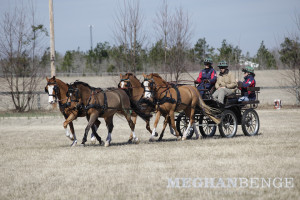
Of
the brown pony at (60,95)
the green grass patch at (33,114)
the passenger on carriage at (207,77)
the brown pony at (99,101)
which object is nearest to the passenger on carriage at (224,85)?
the passenger on carriage at (207,77)

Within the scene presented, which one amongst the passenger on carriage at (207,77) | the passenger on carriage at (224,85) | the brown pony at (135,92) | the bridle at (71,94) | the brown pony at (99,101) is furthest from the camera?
the passenger on carriage at (207,77)

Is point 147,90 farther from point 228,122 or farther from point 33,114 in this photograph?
point 33,114

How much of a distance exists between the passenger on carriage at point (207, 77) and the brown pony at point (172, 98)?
1.86 feet

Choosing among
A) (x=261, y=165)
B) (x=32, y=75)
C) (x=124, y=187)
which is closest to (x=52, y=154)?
(x=124, y=187)

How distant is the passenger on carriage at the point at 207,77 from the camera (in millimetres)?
14711

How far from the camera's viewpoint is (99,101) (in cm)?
1289

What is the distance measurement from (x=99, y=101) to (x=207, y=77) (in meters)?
3.88

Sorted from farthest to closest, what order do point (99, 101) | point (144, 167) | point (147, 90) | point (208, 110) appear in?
point (208, 110) < point (147, 90) < point (99, 101) < point (144, 167)

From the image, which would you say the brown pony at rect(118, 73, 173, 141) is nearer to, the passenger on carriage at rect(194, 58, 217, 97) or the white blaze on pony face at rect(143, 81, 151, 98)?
the white blaze on pony face at rect(143, 81, 151, 98)

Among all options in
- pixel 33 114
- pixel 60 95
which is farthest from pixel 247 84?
pixel 33 114

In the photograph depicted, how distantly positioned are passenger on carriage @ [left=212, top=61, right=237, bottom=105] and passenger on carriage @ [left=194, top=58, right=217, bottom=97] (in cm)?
23

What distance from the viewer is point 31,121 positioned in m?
24.0

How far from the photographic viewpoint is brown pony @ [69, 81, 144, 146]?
41.6 ft

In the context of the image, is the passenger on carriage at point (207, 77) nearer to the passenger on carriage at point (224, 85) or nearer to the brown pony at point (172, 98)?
the passenger on carriage at point (224, 85)
